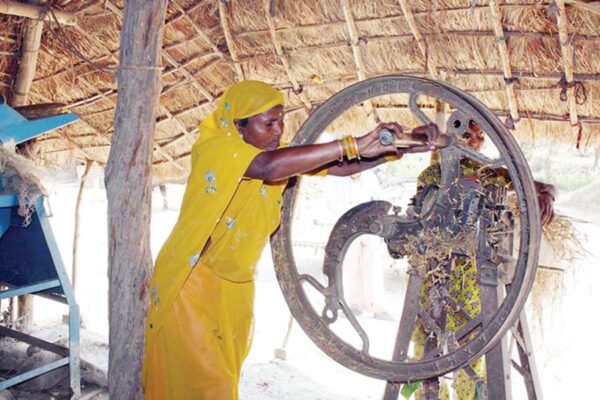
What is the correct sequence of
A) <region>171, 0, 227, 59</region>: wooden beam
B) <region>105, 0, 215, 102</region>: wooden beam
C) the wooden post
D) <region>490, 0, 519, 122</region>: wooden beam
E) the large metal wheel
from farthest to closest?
<region>105, 0, 215, 102</region>: wooden beam < <region>171, 0, 227, 59</region>: wooden beam < <region>490, 0, 519, 122</region>: wooden beam < the wooden post < the large metal wheel

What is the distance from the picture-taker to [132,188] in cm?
296

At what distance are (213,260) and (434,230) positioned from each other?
850 mm

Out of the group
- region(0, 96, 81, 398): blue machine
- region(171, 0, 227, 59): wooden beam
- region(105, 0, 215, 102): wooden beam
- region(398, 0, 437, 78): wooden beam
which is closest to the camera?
region(398, 0, 437, 78): wooden beam

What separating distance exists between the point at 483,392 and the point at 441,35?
88.7 inches

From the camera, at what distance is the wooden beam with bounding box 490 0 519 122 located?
10.7 ft

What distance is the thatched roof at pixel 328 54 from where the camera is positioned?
135 inches

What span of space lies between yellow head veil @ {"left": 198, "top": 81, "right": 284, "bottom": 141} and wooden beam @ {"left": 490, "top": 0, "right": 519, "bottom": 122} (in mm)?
1779

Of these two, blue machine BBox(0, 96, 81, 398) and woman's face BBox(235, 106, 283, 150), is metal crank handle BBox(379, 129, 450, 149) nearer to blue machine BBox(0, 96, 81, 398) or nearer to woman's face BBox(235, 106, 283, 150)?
woman's face BBox(235, 106, 283, 150)

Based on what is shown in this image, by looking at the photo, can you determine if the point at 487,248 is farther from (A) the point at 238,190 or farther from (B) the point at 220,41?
(B) the point at 220,41

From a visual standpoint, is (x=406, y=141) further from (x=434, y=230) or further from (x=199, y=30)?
(x=199, y=30)

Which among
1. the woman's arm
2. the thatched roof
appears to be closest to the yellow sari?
the woman's arm

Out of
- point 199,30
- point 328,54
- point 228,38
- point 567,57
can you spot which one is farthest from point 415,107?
point 199,30

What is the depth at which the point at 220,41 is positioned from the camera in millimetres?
4492

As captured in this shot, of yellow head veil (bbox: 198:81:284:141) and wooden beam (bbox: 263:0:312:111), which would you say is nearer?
yellow head veil (bbox: 198:81:284:141)
